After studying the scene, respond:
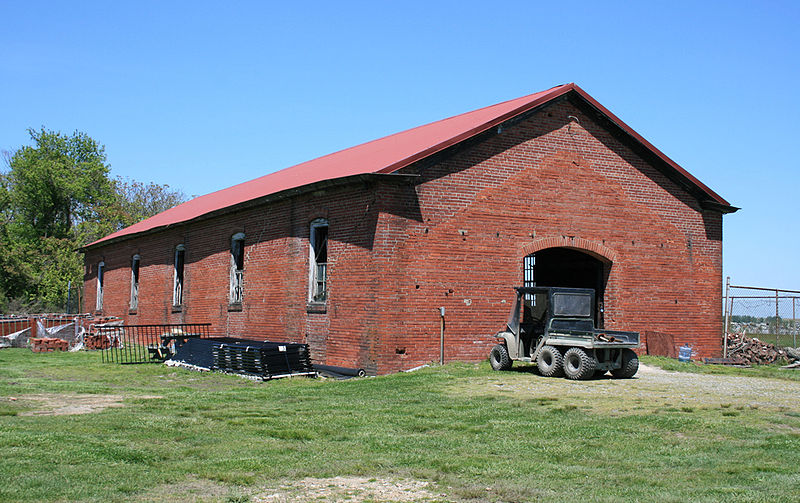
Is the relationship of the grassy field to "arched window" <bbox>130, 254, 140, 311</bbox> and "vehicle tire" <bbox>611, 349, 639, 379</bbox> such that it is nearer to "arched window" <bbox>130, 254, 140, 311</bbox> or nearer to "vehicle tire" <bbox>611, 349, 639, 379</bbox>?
"vehicle tire" <bbox>611, 349, 639, 379</bbox>

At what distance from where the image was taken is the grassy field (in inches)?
260

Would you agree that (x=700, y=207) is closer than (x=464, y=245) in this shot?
No

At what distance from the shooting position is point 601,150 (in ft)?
64.0

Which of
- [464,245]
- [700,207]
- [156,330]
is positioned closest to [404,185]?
[464,245]

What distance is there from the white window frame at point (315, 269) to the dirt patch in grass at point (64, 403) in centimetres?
685

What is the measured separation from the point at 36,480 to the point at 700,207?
717 inches

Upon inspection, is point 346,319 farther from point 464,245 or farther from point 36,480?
point 36,480

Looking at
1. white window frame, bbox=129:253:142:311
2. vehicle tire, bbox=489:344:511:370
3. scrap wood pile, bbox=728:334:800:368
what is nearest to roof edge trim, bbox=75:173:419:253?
white window frame, bbox=129:253:142:311

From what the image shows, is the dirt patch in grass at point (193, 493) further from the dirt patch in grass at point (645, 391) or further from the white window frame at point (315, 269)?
the white window frame at point (315, 269)

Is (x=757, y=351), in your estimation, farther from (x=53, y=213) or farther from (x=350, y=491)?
(x=53, y=213)

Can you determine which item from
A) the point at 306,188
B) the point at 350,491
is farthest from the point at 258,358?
the point at 350,491

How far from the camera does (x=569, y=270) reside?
21109mm

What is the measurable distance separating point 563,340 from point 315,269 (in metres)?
7.03

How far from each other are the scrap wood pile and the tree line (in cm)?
4164
